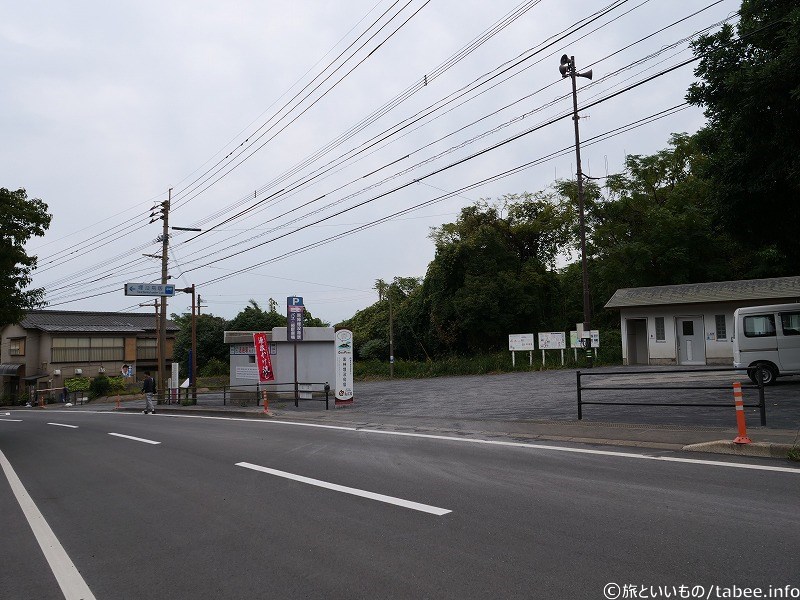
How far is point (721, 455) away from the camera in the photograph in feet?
25.7

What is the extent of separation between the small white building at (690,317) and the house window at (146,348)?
43.1 m

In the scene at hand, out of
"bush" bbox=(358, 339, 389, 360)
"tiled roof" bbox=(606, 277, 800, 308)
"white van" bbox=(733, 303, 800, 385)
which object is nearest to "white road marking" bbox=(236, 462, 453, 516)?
"white van" bbox=(733, 303, 800, 385)

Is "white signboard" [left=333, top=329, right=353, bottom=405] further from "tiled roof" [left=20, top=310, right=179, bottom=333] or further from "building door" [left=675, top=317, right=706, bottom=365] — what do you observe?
"tiled roof" [left=20, top=310, right=179, bottom=333]

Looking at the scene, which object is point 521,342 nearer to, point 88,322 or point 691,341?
point 691,341

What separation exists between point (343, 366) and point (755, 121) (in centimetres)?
1316

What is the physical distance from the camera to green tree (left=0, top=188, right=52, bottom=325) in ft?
51.3

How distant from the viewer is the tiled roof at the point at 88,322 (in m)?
47.8

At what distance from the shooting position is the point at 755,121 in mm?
11891

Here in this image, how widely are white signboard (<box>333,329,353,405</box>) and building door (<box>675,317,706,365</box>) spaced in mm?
16348

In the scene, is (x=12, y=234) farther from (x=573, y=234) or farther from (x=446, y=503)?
(x=573, y=234)

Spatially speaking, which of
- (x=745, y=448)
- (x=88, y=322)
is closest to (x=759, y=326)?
(x=745, y=448)

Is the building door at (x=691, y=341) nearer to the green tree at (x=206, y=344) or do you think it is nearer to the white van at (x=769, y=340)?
the white van at (x=769, y=340)

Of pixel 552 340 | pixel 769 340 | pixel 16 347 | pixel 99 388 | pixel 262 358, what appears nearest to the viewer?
pixel 769 340

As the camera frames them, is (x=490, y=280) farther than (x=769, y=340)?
Yes
